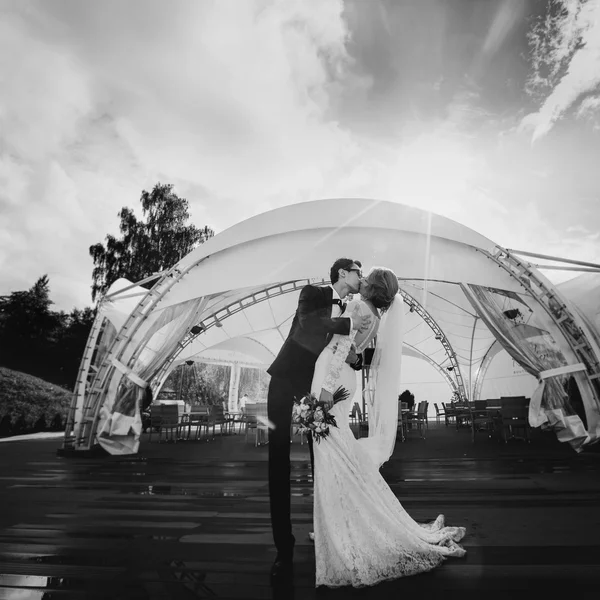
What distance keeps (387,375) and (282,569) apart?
3.75ft

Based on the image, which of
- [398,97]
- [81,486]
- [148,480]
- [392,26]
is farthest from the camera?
[398,97]

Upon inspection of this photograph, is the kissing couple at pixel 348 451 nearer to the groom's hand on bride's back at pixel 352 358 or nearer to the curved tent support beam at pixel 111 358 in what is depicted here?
the groom's hand on bride's back at pixel 352 358

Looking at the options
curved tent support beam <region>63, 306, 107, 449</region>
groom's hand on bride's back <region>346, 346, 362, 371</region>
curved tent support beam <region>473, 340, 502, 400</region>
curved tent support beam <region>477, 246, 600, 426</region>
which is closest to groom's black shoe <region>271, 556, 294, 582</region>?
groom's hand on bride's back <region>346, 346, 362, 371</region>

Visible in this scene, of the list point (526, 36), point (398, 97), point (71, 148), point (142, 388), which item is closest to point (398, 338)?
point (398, 97)

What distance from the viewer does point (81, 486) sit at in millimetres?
4305

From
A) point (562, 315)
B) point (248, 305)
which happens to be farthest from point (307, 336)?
point (248, 305)

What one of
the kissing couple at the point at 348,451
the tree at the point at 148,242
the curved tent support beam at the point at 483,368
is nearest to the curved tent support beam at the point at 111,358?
the kissing couple at the point at 348,451

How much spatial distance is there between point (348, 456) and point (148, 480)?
11.6ft

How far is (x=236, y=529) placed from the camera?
8.80ft

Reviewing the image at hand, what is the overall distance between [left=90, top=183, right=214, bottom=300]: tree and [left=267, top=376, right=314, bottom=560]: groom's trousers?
16932 millimetres

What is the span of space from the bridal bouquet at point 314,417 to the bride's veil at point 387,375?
0.36 metres

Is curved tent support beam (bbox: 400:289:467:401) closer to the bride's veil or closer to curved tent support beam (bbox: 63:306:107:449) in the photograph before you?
curved tent support beam (bbox: 63:306:107:449)

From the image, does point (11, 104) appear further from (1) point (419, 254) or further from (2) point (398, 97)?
(1) point (419, 254)

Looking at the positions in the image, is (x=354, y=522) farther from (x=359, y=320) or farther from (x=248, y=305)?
(x=248, y=305)
